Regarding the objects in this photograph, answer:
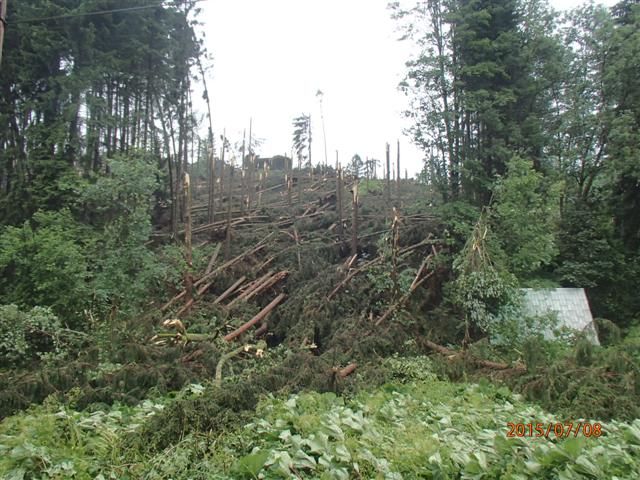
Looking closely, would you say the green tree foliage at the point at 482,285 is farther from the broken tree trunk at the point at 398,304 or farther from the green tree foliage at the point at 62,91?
the green tree foliage at the point at 62,91

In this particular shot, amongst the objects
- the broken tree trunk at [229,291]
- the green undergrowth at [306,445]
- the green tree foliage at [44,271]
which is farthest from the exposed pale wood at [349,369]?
the green tree foliage at [44,271]

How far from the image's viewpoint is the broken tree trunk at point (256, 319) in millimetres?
8344

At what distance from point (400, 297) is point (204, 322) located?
4.00 metres

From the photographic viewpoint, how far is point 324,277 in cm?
1021

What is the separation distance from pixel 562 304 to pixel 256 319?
6.43 m

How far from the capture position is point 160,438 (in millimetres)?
3875

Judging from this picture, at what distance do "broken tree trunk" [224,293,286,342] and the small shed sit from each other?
200 inches

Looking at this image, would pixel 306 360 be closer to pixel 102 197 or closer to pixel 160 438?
pixel 160 438

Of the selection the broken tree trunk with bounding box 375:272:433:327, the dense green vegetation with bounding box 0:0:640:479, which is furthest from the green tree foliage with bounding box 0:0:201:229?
the broken tree trunk with bounding box 375:272:433:327

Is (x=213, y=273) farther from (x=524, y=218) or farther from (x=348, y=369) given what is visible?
(x=524, y=218)

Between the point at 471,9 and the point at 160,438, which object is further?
the point at 471,9

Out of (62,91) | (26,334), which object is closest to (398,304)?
(26,334)

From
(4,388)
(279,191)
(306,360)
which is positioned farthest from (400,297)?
(279,191)

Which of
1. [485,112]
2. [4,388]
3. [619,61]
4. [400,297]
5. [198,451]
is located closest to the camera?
[198,451]
